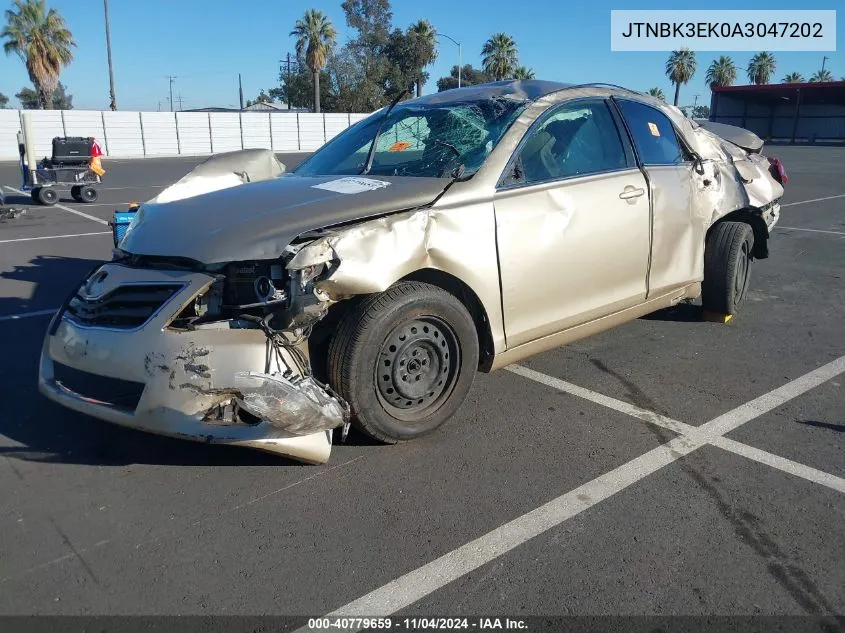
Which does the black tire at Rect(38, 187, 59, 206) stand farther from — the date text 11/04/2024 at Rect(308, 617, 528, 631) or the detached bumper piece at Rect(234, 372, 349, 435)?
the date text 11/04/2024 at Rect(308, 617, 528, 631)

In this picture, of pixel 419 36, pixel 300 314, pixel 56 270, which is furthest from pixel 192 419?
pixel 419 36

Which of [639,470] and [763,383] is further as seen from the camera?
[763,383]

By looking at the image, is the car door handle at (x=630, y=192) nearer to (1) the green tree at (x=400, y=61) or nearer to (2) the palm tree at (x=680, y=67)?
(1) the green tree at (x=400, y=61)

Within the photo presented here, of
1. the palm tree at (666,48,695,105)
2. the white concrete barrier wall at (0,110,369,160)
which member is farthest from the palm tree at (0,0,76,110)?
the palm tree at (666,48,695,105)

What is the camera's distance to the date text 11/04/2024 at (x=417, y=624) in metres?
2.28

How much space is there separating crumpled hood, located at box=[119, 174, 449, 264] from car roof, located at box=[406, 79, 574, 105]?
91 cm

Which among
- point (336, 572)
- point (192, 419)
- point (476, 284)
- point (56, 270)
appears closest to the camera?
point (336, 572)

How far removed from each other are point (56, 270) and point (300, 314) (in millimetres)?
5896

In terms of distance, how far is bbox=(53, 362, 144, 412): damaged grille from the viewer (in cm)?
300

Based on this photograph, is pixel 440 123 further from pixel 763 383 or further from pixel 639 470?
pixel 763 383

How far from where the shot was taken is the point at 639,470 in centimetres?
328

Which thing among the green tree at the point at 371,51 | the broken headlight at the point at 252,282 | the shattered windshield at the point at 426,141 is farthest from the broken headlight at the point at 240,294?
the green tree at the point at 371,51

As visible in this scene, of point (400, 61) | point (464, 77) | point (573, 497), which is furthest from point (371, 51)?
point (573, 497)

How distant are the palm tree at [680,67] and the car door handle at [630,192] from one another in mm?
80044
